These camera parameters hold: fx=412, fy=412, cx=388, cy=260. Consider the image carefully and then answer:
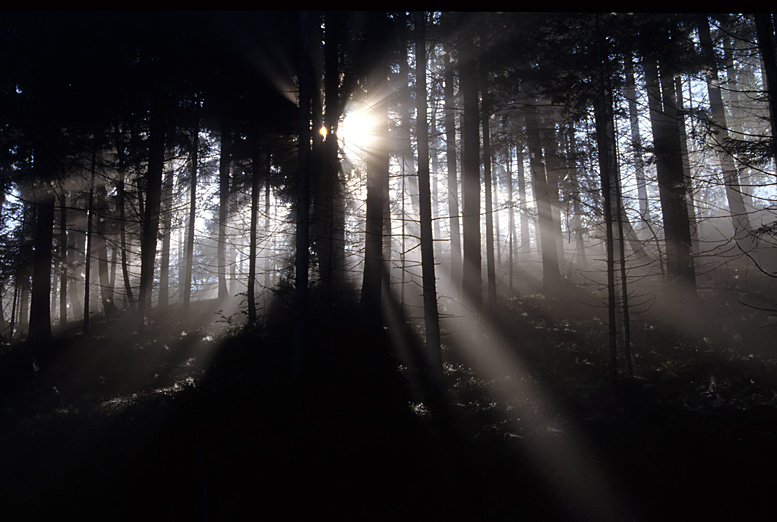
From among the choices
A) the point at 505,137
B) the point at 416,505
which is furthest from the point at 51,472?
the point at 505,137

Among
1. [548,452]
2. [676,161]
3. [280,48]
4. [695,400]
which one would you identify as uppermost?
[280,48]

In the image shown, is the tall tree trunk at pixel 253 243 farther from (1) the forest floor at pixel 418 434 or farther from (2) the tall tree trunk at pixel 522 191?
(2) the tall tree trunk at pixel 522 191

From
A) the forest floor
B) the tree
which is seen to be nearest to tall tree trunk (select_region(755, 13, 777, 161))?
the tree

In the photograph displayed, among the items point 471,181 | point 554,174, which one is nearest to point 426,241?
point 471,181

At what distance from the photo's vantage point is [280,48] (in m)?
15.9

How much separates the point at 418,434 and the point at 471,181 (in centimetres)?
951

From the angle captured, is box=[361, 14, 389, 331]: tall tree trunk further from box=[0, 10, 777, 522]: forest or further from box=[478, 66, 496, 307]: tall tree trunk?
box=[478, 66, 496, 307]: tall tree trunk

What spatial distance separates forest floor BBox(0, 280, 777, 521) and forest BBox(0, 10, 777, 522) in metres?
0.05

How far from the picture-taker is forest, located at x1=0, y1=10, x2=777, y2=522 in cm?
738

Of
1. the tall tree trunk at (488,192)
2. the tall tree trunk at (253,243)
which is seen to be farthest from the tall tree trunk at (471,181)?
the tall tree trunk at (253,243)

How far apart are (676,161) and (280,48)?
569 inches

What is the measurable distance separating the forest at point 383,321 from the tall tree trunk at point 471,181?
0.12 metres

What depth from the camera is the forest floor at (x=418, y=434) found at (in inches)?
269

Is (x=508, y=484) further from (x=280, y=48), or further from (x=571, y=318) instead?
(x=280, y=48)
